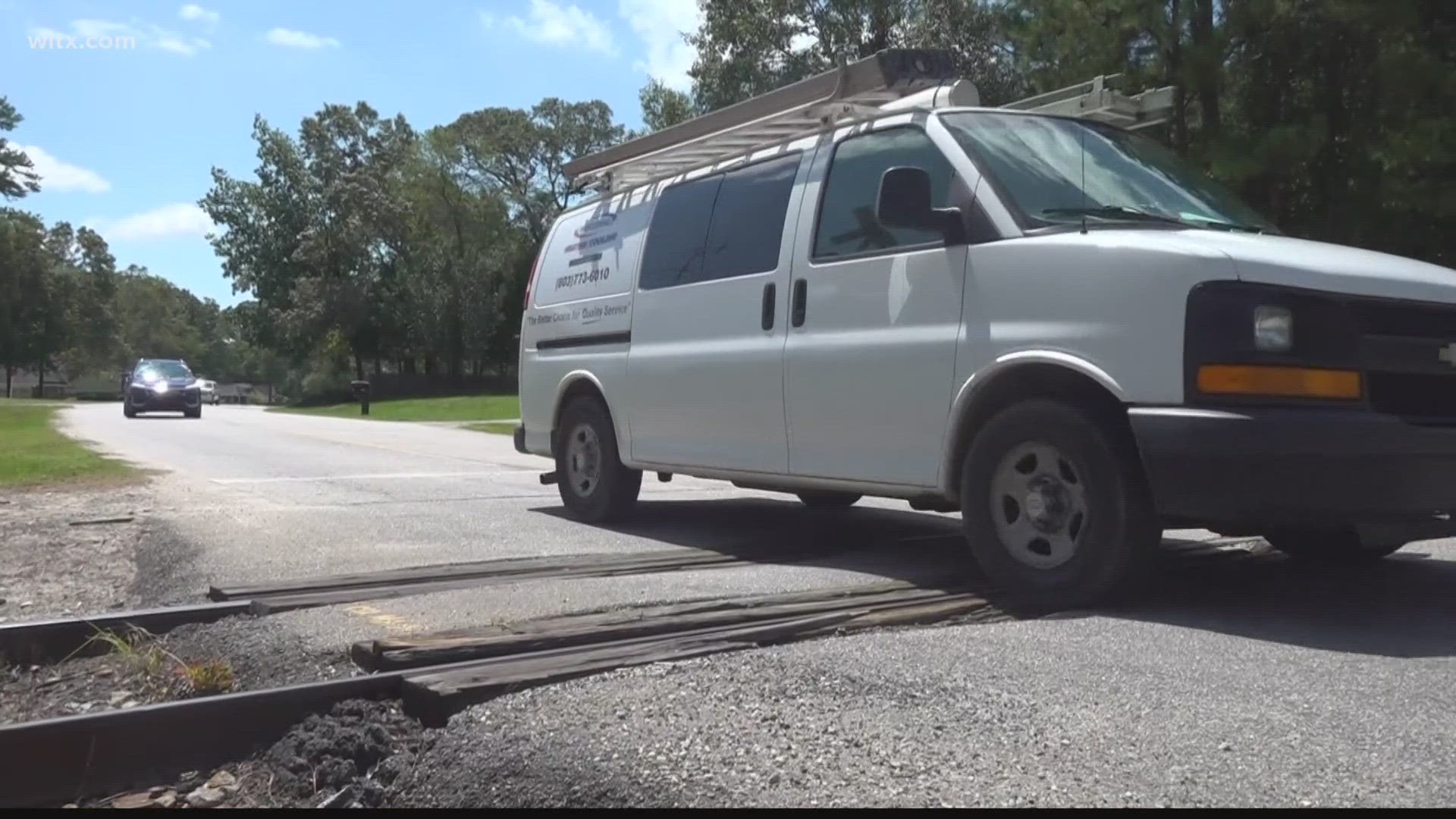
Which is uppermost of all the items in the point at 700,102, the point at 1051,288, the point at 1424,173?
the point at 700,102

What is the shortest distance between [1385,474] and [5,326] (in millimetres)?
82853

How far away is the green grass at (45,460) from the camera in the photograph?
12047 mm

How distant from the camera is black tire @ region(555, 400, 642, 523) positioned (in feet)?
25.8

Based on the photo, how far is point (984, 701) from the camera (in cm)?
354

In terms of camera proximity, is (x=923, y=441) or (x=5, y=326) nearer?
(x=923, y=441)

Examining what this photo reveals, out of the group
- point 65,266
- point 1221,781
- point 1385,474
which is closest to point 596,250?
point 1385,474

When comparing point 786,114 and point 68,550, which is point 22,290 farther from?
point 786,114

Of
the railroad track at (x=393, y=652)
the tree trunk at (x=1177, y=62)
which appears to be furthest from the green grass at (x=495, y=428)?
the railroad track at (x=393, y=652)

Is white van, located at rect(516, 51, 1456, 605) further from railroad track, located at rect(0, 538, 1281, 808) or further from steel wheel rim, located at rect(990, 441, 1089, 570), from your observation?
railroad track, located at rect(0, 538, 1281, 808)

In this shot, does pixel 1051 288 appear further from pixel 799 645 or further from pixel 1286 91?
pixel 1286 91

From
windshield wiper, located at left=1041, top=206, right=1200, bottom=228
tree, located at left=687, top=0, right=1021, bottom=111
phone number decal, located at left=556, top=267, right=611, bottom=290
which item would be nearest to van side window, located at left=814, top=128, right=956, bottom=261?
windshield wiper, located at left=1041, top=206, right=1200, bottom=228

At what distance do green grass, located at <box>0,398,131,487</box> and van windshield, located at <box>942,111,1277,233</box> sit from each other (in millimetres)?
9508

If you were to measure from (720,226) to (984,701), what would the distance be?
395cm

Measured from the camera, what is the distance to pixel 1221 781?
2934mm
